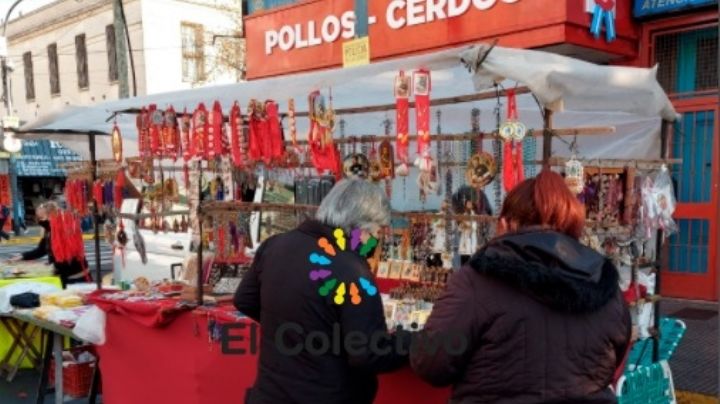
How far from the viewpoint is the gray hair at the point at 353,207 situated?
216cm

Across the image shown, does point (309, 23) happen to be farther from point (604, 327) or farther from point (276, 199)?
point (604, 327)

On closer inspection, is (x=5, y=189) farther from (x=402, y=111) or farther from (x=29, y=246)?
(x=402, y=111)

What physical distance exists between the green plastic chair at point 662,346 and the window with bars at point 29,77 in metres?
23.5

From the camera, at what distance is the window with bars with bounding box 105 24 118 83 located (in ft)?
60.3

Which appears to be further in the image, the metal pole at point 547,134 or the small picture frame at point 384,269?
the small picture frame at point 384,269

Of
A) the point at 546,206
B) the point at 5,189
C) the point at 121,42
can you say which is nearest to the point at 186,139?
the point at 546,206

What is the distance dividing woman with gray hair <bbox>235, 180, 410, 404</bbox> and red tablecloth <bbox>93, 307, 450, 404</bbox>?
3.45 ft

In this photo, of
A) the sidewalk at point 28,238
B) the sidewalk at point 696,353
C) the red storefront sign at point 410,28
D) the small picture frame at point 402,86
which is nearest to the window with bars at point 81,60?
the sidewalk at point 28,238

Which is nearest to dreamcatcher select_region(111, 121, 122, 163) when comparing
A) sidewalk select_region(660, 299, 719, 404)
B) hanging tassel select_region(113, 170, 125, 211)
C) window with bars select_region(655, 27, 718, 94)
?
hanging tassel select_region(113, 170, 125, 211)

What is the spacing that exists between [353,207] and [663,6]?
222 inches

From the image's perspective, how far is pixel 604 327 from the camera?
1664 mm

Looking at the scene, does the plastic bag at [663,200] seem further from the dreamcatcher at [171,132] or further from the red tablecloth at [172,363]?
the dreamcatcher at [171,132]

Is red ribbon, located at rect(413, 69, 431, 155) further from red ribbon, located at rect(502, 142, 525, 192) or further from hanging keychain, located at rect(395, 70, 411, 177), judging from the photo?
red ribbon, located at rect(502, 142, 525, 192)

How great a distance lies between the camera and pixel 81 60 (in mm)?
19719
